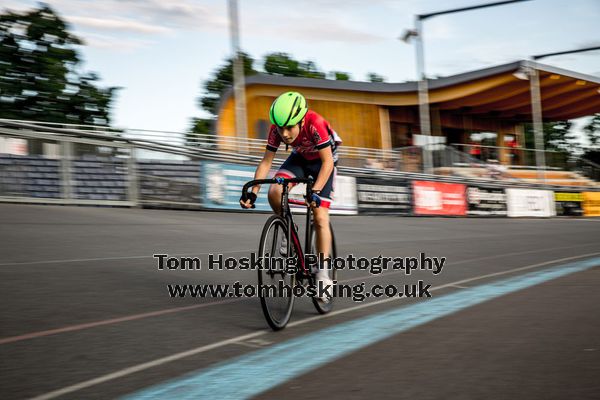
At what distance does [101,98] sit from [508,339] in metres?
52.9

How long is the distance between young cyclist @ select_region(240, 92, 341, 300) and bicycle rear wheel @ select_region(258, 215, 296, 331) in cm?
30

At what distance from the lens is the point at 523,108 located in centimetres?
4819

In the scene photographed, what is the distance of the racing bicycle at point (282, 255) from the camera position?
4992 millimetres

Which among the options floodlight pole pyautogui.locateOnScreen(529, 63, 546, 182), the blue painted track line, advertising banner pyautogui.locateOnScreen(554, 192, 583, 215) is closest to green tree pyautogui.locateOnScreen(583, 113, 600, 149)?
floodlight pole pyautogui.locateOnScreen(529, 63, 546, 182)

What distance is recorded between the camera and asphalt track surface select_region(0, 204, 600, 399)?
3.67m

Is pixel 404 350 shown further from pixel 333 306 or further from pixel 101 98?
pixel 101 98

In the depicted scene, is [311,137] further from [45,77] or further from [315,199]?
[45,77]

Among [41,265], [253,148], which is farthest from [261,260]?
[253,148]

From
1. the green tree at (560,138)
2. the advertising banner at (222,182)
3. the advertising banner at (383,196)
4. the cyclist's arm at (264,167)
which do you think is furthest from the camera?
the green tree at (560,138)

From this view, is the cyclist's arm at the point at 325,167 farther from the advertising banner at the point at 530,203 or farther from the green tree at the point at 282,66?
the green tree at the point at 282,66

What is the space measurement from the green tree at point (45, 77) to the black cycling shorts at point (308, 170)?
159 feet

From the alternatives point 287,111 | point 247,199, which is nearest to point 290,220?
point 247,199

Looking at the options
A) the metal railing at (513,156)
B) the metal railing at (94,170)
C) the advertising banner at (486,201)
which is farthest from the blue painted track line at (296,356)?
the metal railing at (513,156)

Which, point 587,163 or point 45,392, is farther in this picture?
point 587,163
